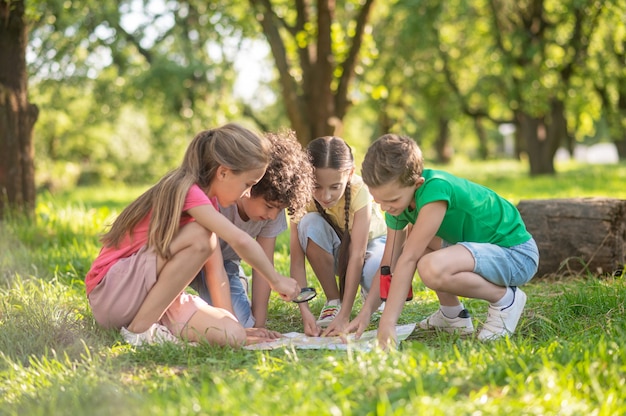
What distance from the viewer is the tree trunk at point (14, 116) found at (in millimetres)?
6797

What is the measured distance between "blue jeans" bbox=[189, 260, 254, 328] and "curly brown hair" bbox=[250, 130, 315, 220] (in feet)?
2.21

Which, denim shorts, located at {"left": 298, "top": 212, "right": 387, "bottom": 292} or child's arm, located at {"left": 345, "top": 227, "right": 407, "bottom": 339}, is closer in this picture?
child's arm, located at {"left": 345, "top": 227, "right": 407, "bottom": 339}

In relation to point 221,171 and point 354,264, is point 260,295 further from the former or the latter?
point 221,171

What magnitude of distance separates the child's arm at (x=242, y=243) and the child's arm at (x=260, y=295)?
55 cm

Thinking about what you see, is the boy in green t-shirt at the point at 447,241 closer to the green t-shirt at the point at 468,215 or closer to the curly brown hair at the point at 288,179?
the green t-shirt at the point at 468,215

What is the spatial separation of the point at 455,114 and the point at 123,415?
18482 millimetres

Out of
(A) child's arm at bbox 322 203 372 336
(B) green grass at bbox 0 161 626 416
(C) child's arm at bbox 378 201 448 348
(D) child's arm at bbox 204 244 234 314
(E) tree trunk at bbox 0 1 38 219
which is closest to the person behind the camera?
(B) green grass at bbox 0 161 626 416

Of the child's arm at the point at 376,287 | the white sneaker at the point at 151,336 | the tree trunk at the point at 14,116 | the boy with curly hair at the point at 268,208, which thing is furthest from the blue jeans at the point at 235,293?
the tree trunk at the point at 14,116

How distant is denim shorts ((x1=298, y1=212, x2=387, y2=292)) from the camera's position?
405 cm

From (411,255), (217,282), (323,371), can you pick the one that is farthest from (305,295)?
(323,371)

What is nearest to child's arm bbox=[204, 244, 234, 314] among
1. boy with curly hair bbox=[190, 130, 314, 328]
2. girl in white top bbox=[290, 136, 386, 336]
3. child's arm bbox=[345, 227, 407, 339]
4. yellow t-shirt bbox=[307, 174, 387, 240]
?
boy with curly hair bbox=[190, 130, 314, 328]

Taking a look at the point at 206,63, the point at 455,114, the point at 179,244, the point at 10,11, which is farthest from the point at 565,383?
the point at 455,114

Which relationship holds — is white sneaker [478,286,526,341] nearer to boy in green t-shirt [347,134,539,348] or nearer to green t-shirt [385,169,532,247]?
boy in green t-shirt [347,134,539,348]

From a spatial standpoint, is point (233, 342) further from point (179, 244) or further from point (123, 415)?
point (123, 415)
